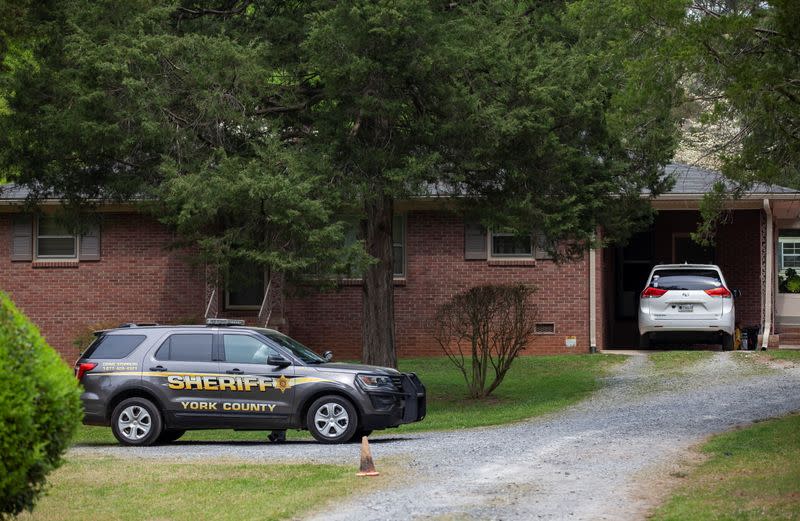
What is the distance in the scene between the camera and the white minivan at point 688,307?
24.7 meters

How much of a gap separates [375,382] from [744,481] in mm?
5473

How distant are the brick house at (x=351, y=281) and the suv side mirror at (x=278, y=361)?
11249mm

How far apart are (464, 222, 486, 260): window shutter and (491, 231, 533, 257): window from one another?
0.24m

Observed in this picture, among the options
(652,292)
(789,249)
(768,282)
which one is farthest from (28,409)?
(789,249)

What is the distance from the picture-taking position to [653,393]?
20234 millimetres

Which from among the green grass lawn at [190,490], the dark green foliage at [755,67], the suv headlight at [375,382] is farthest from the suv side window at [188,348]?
the dark green foliage at [755,67]

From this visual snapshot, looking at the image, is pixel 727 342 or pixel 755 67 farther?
pixel 727 342

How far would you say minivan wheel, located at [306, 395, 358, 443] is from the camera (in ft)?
50.3

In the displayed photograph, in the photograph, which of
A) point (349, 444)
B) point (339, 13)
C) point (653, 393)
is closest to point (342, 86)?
point (339, 13)

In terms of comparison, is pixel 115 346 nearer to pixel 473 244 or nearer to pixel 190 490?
pixel 190 490

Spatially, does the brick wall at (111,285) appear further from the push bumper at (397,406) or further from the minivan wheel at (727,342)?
the push bumper at (397,406)

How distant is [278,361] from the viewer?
50.9 feet

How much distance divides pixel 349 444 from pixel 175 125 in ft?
18.5

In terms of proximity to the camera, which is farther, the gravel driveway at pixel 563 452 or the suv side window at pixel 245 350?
the suv side window at pixel 245 350
